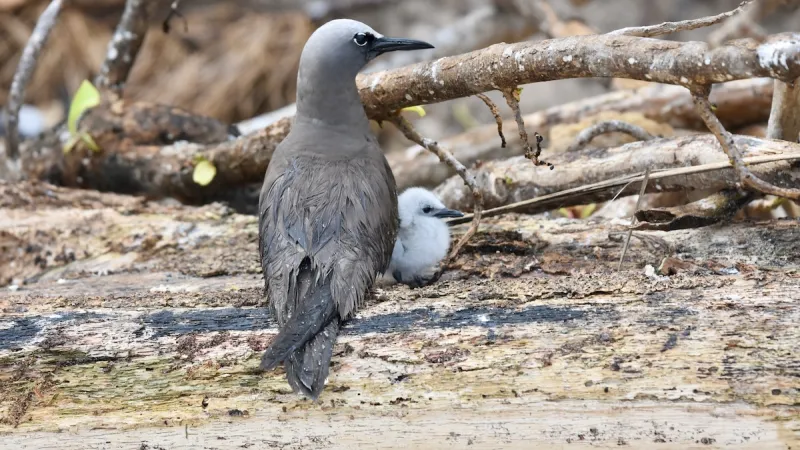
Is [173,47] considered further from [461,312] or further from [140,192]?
[461,312]

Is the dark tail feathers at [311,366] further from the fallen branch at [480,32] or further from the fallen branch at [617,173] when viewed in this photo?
the fallen branch at [480,32]

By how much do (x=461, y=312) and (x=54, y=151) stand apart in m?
3.22

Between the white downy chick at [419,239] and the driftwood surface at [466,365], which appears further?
the white downy chick at [419,239]

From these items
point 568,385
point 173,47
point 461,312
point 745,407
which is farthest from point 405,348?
point 173,47

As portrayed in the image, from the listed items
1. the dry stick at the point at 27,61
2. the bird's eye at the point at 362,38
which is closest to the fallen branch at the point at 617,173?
the bird's eye at the point at 362,38

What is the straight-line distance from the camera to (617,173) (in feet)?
13.2

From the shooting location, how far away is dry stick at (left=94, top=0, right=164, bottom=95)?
17.8 feet

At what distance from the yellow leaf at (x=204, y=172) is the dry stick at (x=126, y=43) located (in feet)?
2.94

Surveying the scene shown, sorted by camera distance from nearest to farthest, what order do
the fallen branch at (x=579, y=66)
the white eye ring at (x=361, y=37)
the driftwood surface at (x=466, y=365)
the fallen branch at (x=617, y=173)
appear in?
the driftwood surface at (x=466, y=365), the fallen branch at (x=579, y=66), the fallen branch at (x=617, y=173), the white eye ring at (x=361, y=37)

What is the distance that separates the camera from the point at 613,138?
5.37m

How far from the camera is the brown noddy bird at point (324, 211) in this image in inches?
110

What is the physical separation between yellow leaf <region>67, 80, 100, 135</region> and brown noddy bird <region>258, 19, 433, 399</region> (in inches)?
67.3

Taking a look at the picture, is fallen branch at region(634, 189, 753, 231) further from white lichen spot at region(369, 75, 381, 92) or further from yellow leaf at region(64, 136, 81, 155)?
yellow leaf at region(64, 136, 81, 155)

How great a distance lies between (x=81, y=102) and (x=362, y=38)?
202cm
